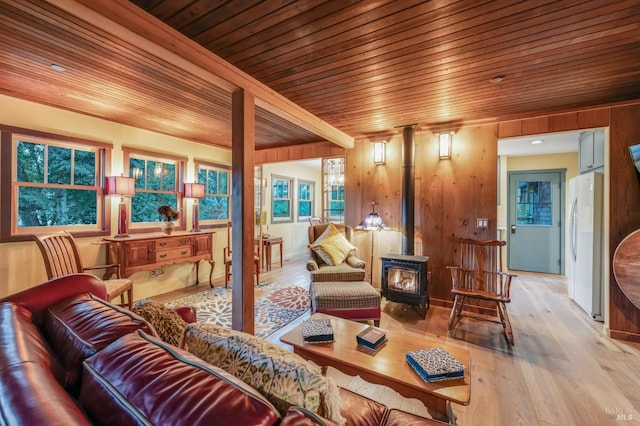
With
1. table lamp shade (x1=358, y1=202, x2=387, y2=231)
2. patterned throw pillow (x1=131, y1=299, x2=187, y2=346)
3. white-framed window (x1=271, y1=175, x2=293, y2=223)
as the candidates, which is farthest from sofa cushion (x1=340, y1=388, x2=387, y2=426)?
white-framed window (x1=271, y1=175, x2=293, y2=223)

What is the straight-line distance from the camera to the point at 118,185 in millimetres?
3412

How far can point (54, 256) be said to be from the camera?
2.48 m

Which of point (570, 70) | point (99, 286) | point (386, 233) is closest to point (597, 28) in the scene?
point (570, 70)

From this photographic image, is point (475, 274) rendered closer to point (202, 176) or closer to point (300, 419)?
point (300, 419)

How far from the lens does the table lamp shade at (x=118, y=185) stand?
3414 mm

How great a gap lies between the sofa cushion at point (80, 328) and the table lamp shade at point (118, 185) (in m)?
2.74

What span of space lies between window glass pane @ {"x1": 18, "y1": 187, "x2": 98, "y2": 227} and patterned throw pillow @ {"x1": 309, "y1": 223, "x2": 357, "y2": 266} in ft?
9.59

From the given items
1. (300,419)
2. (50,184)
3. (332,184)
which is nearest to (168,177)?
(50,184)

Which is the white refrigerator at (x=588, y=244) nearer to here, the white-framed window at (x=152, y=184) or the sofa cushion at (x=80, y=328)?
the sofa cushion at (x=80, y=328)

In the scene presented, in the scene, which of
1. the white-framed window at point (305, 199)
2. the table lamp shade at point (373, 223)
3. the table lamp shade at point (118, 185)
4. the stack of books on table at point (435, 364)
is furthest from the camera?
the white-framed window at point (305, 199)

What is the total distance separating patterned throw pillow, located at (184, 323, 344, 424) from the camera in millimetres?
750

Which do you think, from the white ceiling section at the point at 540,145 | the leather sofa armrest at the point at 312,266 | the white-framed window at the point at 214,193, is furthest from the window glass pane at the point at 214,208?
the white ceiling section at the point at 540,145

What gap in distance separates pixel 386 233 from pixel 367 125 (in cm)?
163

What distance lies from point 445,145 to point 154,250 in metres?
4.15
